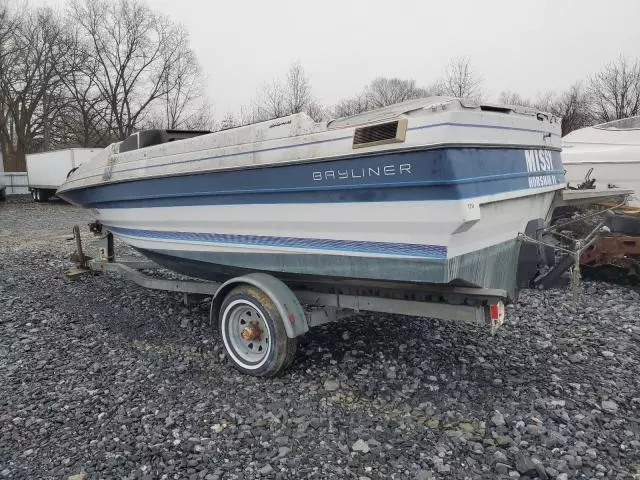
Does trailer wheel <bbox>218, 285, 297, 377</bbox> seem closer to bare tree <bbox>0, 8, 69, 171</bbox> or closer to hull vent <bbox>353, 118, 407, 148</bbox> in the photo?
hull vent <bbox>353, 118, 407, 148</bbox>

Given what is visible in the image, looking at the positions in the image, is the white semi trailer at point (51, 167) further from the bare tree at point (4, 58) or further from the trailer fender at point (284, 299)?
the trailer fender at point (284, 299)

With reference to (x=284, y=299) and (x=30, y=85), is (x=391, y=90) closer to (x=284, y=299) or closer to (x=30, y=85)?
(x=30, y=85)

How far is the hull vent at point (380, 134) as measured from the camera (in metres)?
2.91

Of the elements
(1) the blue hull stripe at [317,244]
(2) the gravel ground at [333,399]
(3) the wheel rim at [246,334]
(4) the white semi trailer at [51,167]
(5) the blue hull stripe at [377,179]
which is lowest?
(2) the gravel ground at [333,399]

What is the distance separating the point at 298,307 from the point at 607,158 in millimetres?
5983

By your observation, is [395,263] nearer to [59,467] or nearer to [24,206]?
[59,467]

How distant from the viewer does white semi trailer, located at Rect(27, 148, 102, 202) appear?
19.5 metres

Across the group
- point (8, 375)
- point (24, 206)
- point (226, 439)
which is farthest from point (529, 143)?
point (24, 206)

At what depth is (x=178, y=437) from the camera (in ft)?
9.87

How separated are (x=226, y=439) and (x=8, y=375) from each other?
6.65 ft

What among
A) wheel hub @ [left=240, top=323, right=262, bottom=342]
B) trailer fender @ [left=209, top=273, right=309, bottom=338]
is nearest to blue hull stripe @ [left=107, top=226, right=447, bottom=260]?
trailer fender @ [left=209, top=273, right=309, bottom=338]

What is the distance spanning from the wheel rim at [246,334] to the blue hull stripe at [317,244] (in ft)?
1.55

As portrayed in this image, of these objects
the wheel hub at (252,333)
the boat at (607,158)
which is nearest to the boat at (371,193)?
the wheel hub at (252,333)

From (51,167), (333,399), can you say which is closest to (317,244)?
(333,399)
